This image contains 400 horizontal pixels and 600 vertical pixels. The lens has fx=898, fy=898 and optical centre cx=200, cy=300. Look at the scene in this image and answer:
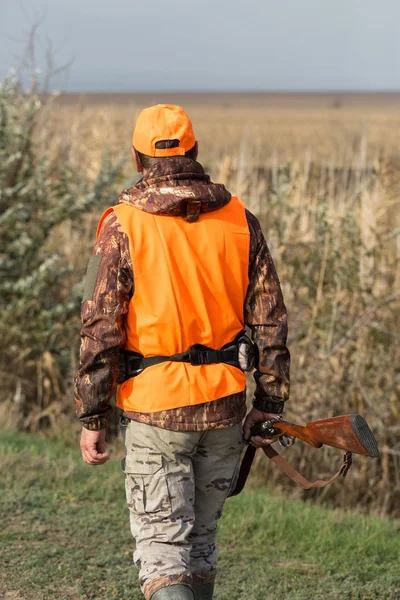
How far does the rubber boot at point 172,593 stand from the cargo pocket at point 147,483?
0.26 meters

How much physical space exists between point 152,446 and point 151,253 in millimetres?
661

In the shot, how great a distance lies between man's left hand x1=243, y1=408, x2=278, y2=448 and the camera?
3.40m

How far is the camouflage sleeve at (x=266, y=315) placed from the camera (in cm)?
328

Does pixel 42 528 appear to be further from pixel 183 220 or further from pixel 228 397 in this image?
pixel 183 220

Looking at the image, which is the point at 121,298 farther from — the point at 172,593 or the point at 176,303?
the point at 172,593

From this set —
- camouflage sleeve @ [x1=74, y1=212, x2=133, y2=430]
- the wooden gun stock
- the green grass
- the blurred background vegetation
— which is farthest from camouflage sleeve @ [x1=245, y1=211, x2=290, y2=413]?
the blurred background vegetation

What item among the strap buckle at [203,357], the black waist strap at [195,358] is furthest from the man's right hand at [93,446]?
the strap buckle at [203,357]

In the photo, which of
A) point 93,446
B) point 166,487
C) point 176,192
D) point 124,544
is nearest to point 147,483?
point 166,487

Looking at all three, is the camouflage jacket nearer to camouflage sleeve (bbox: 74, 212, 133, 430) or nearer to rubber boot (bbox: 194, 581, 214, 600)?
camouflage sleeve (bbox: 74, 212, 133, 430)

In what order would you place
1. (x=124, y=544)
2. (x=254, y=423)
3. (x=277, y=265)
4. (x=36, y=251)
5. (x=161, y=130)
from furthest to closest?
(x=36, y=251) → (x=277, y=265) → (x=124, y=544) → (x=254, y=423) → (x=161, y=130)

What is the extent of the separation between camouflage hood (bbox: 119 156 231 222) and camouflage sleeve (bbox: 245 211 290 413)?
0.79 ft

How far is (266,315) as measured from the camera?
3.28m

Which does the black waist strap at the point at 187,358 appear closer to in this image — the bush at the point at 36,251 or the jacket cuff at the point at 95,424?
the jacket cuff at the point at 95,424

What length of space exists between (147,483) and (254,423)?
0.55 meters
